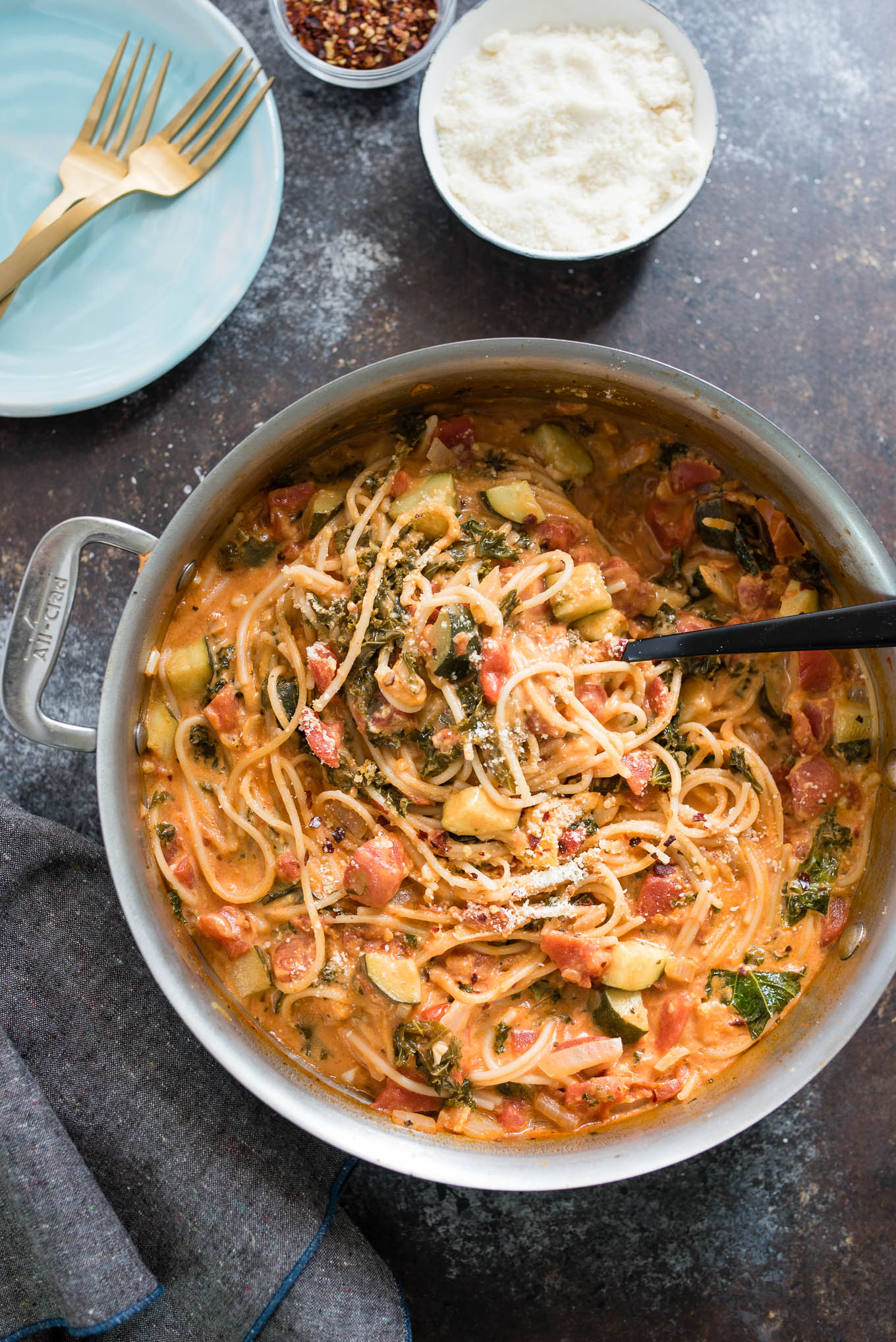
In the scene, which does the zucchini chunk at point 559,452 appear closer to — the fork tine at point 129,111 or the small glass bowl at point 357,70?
the small glass bowl at point 357,70

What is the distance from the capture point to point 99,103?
3488mm

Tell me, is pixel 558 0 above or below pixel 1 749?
above

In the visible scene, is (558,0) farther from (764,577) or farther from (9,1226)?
(9,1226)

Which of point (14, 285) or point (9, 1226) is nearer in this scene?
point (9, 1226)

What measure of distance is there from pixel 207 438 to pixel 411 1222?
3.06 meters

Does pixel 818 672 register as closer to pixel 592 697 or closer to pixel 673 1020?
pixel 592 697

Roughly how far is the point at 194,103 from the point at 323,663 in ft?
7.21

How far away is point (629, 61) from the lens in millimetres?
3463

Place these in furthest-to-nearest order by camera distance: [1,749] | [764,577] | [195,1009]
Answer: [1,749], [764,577], [195,1009]

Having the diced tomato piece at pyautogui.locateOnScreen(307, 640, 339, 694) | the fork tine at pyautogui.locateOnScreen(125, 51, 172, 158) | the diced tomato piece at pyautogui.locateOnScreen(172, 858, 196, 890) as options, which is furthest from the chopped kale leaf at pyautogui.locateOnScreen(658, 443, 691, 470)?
the fork tine at pyautogui.locateOnScreen(125, 51, 172, 158)

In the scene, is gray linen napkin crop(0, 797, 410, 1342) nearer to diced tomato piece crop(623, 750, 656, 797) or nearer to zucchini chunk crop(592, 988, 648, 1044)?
zucchini chunk crop(592, 988, 648, 1044)

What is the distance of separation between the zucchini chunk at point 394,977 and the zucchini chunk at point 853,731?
1.63 meters

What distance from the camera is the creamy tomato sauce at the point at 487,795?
3.07m

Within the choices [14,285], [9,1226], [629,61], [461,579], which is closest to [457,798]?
[461,579]
